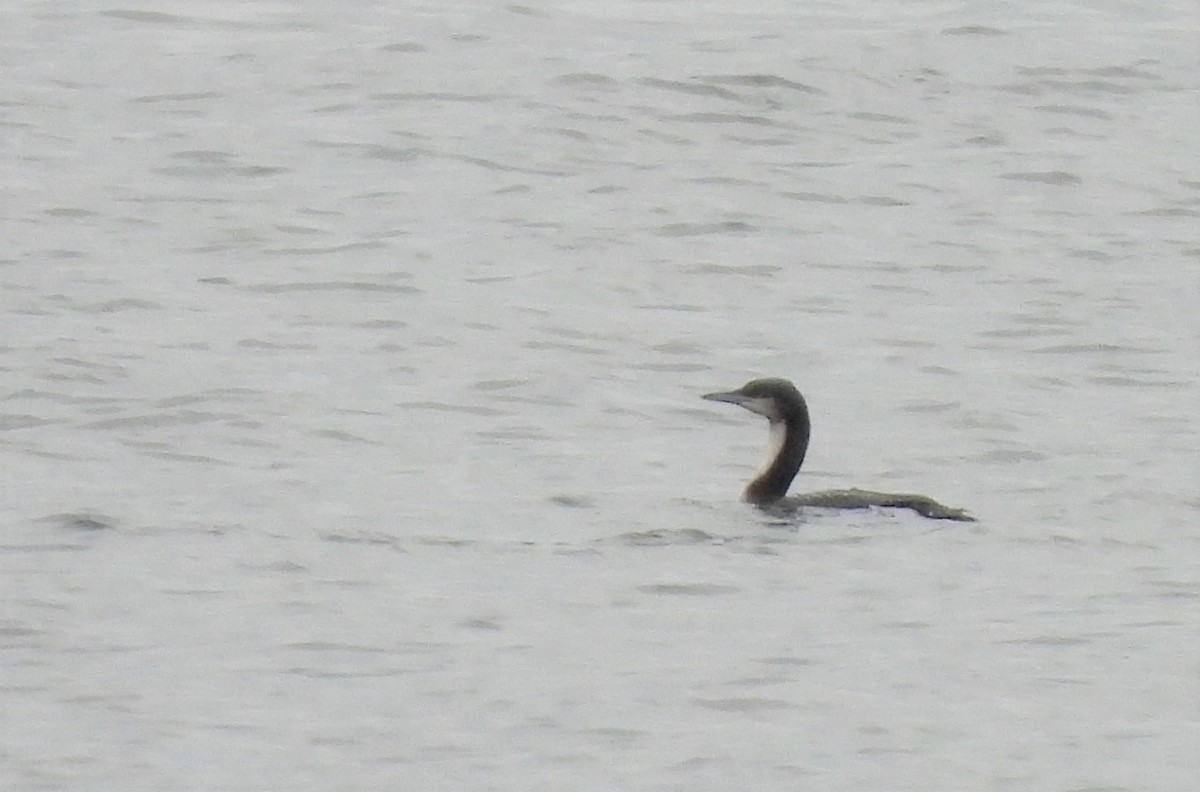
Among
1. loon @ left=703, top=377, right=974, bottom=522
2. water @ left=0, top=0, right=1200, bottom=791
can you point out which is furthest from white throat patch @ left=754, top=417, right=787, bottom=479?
water @ left=0, top=0, right=1200, bottom=791

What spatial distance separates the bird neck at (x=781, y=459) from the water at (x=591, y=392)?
361 mm

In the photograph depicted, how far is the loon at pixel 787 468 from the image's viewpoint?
514 inches

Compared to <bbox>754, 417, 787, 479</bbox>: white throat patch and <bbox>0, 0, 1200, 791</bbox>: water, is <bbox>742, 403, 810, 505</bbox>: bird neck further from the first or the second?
<bbox>0, 0, 1200, 791</bbox>: water

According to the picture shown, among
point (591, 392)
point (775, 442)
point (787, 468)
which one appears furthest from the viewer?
point (591, 392)

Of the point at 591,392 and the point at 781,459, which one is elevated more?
the point at 781,459

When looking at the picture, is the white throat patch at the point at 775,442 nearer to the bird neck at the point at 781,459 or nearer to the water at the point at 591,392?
the bird neck at the point at 781,459

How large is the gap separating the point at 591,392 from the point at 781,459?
241 centimetres

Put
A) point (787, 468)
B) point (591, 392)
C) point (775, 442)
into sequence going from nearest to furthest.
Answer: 1. point (787, 468)
2. point (775, 442)
3. point (591, 392)

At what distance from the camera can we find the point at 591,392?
1617cm

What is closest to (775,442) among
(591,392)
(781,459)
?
(781,459)

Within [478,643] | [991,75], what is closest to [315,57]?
[991,75]

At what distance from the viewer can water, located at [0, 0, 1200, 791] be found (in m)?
9.94

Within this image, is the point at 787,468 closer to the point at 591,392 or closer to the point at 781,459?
the point at 781,459

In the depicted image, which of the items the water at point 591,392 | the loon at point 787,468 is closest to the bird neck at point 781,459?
the loon at point 787,468
